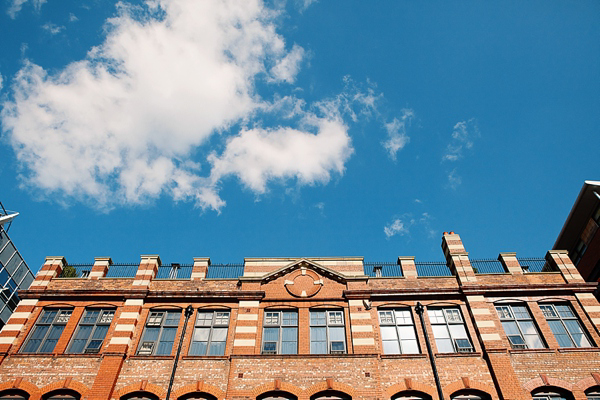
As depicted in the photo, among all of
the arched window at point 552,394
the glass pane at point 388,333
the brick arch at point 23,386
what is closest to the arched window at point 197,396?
the brick arch at point 23,386

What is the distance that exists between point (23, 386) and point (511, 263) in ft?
81.3

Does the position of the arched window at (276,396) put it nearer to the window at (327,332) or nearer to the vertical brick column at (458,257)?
the window at (327,332)

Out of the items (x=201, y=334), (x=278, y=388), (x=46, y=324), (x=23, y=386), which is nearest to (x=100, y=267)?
(x=46, y=324)

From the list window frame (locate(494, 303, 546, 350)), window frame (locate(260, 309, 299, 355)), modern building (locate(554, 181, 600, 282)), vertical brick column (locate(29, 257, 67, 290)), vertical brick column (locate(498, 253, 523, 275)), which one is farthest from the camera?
modern building (locate(554, 181, 600, 282))

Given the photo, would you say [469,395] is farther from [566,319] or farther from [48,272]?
[48,272]

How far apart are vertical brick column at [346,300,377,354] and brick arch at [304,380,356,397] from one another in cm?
168

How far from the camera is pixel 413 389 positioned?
16.8m

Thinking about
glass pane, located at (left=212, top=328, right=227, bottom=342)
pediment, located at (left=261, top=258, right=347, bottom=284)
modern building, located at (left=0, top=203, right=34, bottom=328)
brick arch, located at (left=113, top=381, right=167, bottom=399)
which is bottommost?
brick arch, located at (left=113, top=381, right=167, bottom=399)

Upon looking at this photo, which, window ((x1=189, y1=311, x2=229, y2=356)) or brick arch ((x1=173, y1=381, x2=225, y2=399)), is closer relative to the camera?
brick arch ((x1=173, y1=381, x2=225, y2=399))

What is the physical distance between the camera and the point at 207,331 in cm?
1931

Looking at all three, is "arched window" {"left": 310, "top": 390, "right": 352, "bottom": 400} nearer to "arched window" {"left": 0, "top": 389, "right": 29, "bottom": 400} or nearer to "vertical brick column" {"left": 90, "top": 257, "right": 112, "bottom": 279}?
"arched window" {"left": 0, "top": 389, "right": 29, "bottom": 400}

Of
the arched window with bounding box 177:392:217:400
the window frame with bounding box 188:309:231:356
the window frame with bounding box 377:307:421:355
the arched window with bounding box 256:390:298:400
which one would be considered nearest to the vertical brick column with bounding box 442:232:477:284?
the window frame with bounding box 377:307:421:355

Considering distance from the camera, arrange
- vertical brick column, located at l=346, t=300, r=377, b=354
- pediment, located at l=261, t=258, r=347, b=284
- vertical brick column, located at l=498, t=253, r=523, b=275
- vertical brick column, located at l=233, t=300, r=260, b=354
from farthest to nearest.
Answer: vertical brick column, located at l=498, t=253, r=523, b=275
pediment, located at l=261, t=258, r=347, b=284
vertical brick column, located at l=233, t=300, r=260, b=354
vertical brick column, located at l=346, t=300, r=377, b=354

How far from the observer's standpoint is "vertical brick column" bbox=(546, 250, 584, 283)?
2072 centimetres
